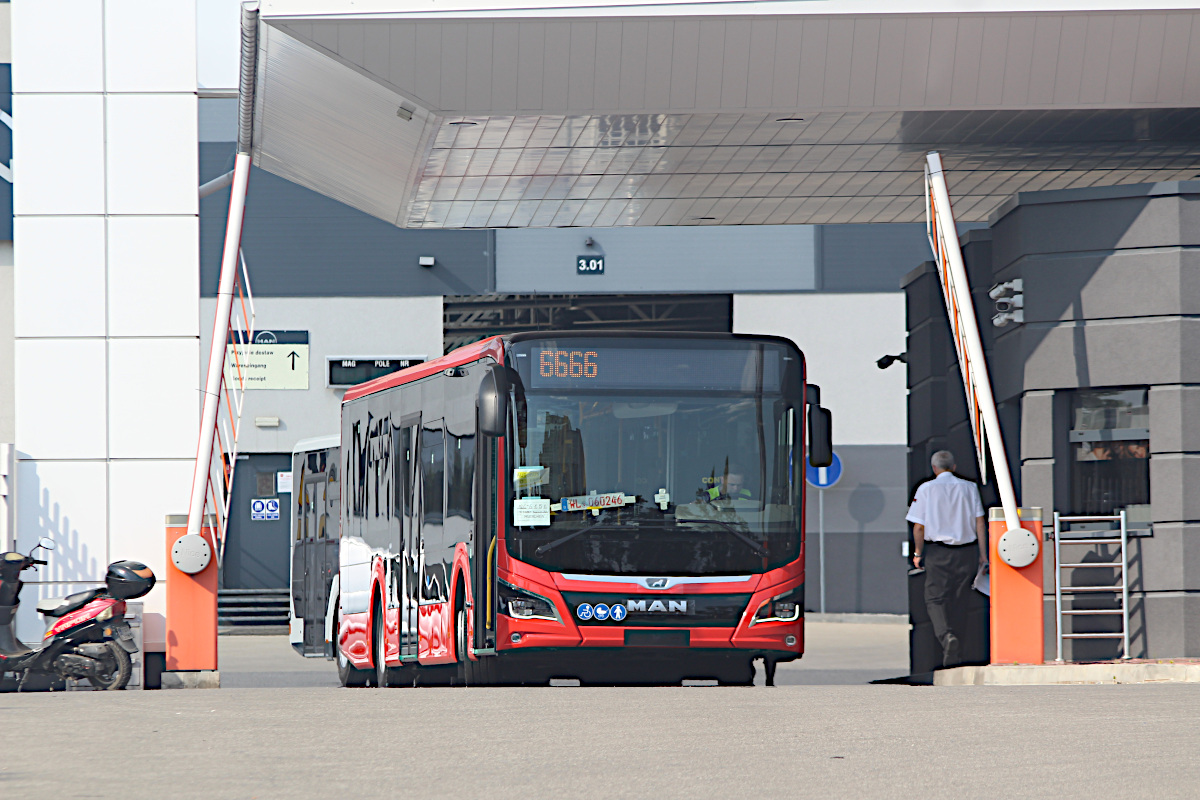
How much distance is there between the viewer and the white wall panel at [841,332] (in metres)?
32.9

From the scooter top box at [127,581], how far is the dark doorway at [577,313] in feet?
59.6

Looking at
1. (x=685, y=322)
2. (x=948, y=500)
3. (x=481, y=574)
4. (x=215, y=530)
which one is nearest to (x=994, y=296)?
(x=948, y=500)

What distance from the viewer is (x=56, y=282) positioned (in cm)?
1538

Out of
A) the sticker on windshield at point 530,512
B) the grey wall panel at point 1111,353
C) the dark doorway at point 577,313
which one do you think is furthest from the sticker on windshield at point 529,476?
the dark doorway at point 577,313

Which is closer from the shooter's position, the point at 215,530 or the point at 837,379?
the point at 215,530

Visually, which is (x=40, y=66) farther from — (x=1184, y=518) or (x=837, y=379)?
(x=837, y=379)

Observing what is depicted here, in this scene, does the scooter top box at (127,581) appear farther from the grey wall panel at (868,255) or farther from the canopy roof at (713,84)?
the grey wall panel at (868,255)

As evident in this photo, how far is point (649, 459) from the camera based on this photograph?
13.5 metres

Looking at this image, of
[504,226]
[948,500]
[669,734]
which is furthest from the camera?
[504,226]

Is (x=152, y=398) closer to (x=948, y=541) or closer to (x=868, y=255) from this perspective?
(x=948, y=541)

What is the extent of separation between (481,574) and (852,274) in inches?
805

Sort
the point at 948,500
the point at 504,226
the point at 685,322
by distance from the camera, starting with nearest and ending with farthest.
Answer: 1. the point at 948,500
2. the point at 504,226
3. the point at 685,322

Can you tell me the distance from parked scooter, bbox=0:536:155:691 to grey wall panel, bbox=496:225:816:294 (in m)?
18.7

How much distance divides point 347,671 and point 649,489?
558 cm
